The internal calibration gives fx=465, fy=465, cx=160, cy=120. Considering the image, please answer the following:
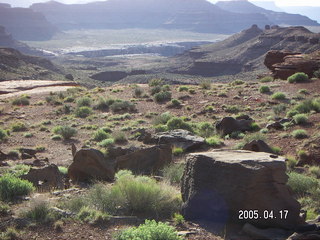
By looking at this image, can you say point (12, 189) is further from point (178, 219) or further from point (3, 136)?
point (3, 136)

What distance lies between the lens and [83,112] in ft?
86.5

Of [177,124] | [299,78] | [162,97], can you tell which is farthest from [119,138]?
[299,78]

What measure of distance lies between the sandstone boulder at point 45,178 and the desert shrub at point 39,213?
9.01ft

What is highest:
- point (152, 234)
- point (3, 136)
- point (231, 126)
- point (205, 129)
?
point (152, 234)

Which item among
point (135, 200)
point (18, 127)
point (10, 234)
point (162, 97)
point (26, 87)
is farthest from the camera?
point (26, 87)

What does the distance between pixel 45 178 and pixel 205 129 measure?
9.83 m

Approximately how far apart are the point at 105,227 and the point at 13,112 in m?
21.9

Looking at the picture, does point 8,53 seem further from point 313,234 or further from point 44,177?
point 313,234

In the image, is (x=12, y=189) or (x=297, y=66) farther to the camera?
(x=297, y=66)

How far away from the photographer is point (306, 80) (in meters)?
29.3

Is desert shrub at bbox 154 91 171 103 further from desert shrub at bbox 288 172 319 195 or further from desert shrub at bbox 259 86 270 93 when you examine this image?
desert shrub at bbox 288 172 319 195

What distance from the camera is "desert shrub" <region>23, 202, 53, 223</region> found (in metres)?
7.66

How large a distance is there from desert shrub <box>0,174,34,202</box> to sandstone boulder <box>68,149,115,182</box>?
8.18 ft

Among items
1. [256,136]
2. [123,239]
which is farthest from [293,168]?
[123,239]
